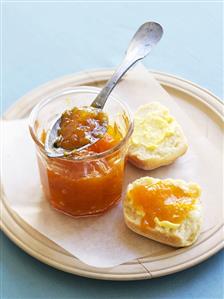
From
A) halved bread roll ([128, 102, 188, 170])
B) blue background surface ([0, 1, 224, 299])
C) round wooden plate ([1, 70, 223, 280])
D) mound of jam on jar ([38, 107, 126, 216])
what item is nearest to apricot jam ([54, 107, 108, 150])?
mound of jam on jar ([38, 107, 126, 216])

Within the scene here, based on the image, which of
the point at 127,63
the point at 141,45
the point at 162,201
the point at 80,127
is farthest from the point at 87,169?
the point at 141,45

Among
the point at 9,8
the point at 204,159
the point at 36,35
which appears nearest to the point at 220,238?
the point at 204,159

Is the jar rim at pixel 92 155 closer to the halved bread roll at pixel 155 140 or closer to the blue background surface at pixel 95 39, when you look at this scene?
the halved bread roll at pixel 155 140

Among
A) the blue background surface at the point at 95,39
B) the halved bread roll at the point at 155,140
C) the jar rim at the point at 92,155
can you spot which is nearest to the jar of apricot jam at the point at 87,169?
the jar rim at the point at 92,155

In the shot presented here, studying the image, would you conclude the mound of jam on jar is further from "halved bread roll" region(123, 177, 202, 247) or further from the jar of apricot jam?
"halved bread roll" region(123, 177, 202, 247)

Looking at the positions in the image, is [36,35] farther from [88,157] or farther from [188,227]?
[188,227]
